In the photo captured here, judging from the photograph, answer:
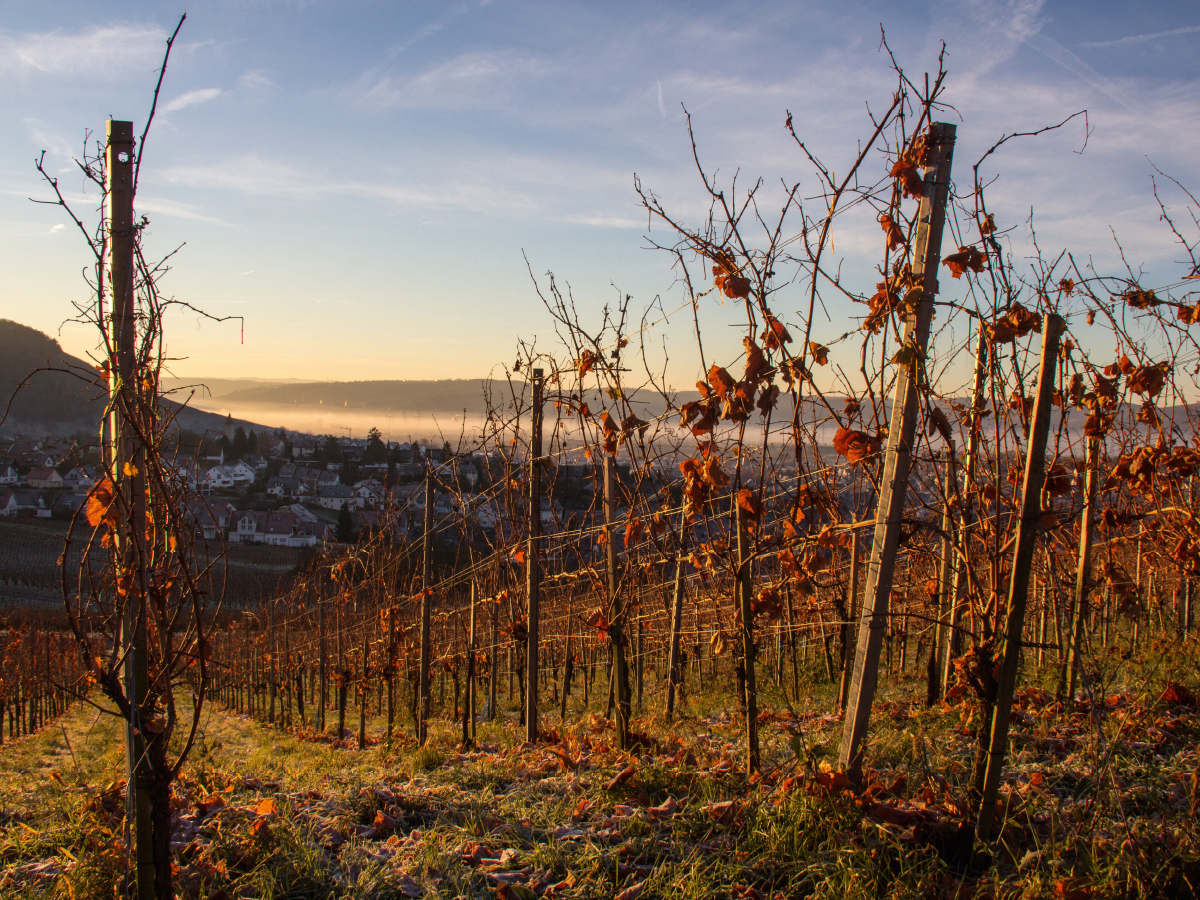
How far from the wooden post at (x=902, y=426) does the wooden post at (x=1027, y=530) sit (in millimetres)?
427

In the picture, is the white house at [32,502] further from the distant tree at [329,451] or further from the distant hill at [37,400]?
the distant hill at [37,400]

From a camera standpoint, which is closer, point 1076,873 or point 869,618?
point 1076,873

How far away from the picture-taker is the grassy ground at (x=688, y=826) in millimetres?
2592

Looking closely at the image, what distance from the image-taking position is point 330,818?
347 cm

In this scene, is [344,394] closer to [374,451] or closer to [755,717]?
[374,451]

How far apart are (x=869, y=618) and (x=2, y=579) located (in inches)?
2172

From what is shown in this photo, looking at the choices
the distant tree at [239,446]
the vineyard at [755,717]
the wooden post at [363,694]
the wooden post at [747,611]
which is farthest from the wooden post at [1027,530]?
the distant tree at [239,446]

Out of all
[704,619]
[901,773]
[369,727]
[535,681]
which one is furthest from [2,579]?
[901,773]

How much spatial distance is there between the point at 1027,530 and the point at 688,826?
6.49 feet

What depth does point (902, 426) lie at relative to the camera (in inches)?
110

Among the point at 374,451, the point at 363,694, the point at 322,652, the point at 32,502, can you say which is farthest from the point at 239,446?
the point at 363,694

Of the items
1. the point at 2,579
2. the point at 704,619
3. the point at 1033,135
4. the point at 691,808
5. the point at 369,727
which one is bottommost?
the point at 2,579

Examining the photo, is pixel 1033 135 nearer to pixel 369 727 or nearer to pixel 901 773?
pixel 901 773

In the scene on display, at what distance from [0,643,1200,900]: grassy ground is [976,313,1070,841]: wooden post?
0.94 ft
